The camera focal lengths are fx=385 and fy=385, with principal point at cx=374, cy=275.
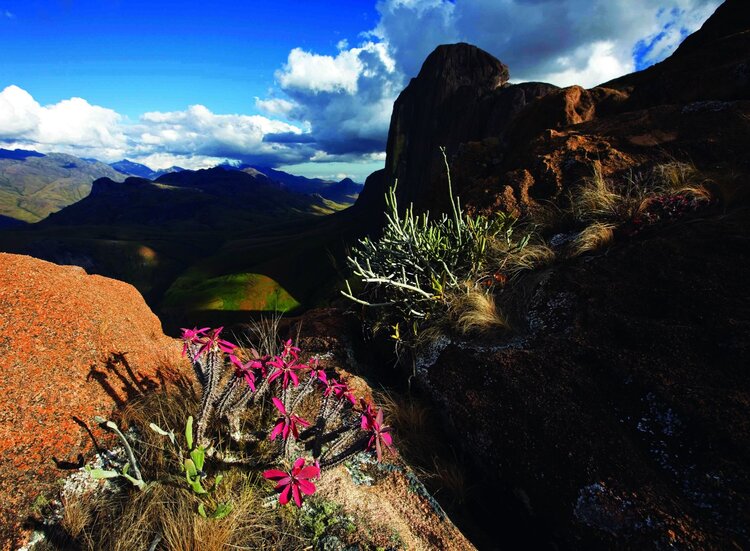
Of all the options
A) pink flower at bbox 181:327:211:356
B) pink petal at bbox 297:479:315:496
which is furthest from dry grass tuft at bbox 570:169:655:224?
pink flower at bbox 181:327:211:356

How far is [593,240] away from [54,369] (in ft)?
21.4

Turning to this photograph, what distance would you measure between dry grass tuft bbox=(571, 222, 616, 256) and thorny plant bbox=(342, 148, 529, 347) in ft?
2.33

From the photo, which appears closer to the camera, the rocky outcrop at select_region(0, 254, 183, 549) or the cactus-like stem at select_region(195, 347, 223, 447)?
the cactus-like stem at select_region(195, 347, 223, 447)

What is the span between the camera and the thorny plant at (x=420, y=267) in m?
5.43

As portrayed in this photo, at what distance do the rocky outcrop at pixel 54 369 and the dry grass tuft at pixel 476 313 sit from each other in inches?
140

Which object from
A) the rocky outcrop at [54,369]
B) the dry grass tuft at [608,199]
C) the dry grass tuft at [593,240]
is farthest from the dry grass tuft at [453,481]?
the dry grass tuft at [608,199]

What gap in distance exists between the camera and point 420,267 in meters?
5.77

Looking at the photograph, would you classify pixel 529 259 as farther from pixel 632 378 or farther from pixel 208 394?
pixel 208 394

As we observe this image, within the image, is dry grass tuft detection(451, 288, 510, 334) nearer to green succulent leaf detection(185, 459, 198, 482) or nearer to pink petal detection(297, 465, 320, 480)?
pink petal detection(297, 465, 320, 480)

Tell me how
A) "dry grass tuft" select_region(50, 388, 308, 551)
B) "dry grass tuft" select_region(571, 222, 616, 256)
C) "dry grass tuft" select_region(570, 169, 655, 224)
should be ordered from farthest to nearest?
"dry grass tuft" select_region(570, 169, 655, 224) → "dry grass tuft" select_region(571, 222, 616, 256) → "dry grass tuft" select_region(50, 388, 308, 551)

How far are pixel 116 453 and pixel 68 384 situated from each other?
94 centimetres

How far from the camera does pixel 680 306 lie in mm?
3881

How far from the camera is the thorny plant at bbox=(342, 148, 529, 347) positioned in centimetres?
543

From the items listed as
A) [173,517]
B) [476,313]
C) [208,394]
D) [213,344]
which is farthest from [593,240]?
[173,517]
